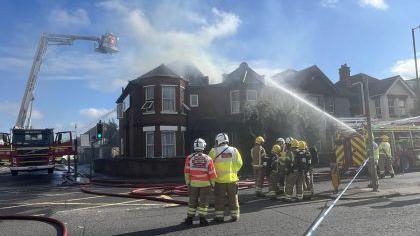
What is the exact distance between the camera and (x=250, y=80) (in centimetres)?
3102

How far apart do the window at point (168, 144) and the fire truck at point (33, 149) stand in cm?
564

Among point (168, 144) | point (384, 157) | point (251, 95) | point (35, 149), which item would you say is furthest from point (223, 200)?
point (251, 95)

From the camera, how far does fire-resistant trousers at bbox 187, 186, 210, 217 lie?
8602 mm

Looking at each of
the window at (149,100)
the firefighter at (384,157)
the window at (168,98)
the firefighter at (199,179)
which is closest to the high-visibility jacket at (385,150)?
the firefighter at (384,157)

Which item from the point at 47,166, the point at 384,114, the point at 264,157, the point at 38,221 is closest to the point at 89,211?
the point at 38,221

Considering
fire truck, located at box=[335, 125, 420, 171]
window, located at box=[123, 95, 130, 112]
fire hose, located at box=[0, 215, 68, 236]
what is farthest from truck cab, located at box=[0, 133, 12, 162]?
fire truck, located at box=[335, 125, 420, 171]

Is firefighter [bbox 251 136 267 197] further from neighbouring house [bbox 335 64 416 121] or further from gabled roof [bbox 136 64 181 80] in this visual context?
neighbouring house [bbox 335 64 416 121]

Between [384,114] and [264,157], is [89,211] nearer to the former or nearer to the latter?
[264,157]

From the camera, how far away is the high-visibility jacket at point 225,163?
30.1ft

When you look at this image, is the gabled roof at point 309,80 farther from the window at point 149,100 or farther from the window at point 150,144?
the window at point 150,144

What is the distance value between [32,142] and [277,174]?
1654cm

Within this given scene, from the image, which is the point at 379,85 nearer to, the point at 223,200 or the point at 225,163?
the point at 225,163

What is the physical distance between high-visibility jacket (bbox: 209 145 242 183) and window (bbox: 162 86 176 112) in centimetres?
1852

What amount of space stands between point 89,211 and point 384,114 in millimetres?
36148
